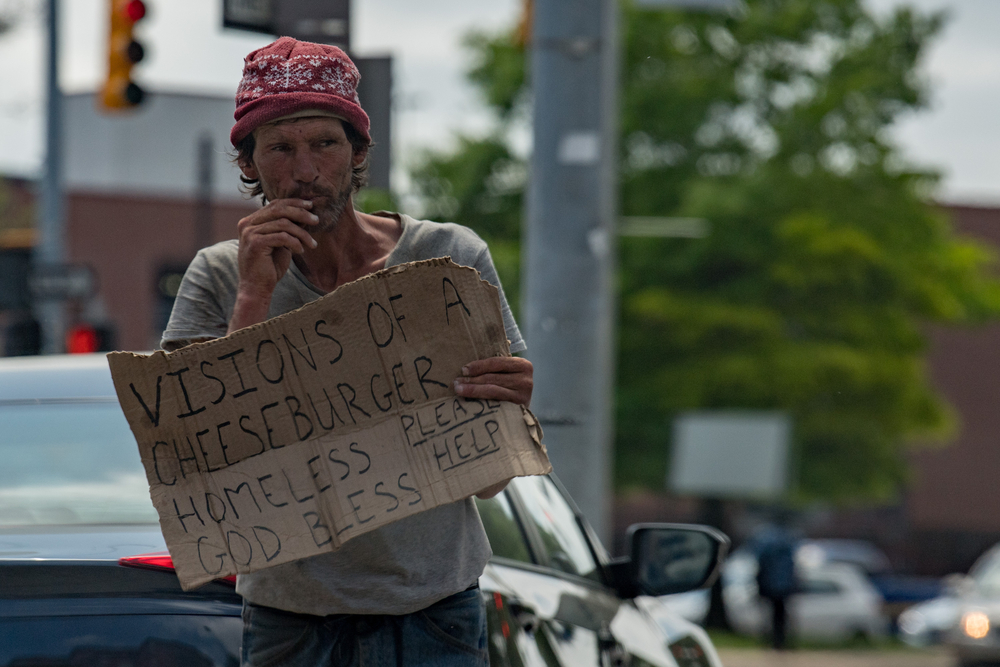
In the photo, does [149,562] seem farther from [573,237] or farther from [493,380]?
[573,237]

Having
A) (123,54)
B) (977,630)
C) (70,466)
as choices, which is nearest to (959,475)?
(977,630)

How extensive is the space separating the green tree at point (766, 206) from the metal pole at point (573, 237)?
16.6 metres

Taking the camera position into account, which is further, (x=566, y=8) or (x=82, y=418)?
(x=566, y=8)

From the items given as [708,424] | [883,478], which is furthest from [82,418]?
[883,478]

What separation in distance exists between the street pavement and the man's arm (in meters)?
13.9

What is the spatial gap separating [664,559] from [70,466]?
4.98ft

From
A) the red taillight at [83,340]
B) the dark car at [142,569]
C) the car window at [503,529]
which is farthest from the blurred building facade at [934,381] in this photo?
the car window at [503,529]

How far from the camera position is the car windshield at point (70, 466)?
301cm

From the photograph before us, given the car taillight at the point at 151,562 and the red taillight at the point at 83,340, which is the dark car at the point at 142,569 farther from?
the red taillight at the point at 83,340

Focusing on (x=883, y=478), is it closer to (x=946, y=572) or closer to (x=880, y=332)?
(x=880, y=332)

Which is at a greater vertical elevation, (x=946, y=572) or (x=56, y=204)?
(x=56, y=204)

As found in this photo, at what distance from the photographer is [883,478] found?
88.4 ft

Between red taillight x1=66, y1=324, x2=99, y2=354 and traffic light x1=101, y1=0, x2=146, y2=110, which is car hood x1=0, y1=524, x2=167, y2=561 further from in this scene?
red taillight x1=66, y1=324, x2=99, y2=354

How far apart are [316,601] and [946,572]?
45.1 meters
